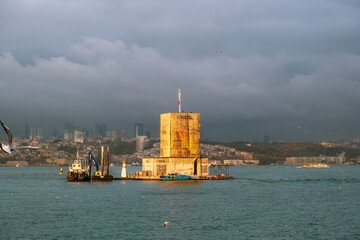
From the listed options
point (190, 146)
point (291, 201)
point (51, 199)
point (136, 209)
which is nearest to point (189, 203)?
point (136, 209)

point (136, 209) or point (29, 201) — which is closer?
point (136, 209)

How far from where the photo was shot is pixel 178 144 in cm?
12138

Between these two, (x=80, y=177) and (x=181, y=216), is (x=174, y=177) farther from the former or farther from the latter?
(x=181, y=216)

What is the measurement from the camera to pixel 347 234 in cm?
4847

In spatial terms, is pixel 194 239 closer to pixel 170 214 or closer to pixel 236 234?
pixel 236 234

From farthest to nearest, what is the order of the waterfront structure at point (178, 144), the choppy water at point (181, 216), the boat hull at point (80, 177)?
the boat hull at point (80, 177) < the waterfront structure at point (178, 144) < the choppy water at point (181, 216)

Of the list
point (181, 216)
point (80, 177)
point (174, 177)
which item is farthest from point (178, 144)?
point (181, 216)

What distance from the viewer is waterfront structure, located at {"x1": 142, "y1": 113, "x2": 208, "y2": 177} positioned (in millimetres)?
120812

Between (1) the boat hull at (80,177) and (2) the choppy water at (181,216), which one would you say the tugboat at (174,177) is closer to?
(1) the boat hull at (80,177)

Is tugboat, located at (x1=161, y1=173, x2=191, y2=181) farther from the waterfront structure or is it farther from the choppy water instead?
the choppy water

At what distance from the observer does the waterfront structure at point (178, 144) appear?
396 feet

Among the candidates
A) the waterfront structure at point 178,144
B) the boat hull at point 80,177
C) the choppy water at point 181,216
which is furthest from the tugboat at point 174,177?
the choppy water at point 181,216

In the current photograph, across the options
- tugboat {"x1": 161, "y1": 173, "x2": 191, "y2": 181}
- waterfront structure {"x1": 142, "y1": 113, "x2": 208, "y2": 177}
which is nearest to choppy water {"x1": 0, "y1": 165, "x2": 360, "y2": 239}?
tugboat {"x1": 161, "y1": 173, "x2": 191, "y2": 181}

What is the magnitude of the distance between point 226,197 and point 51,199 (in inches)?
1047
